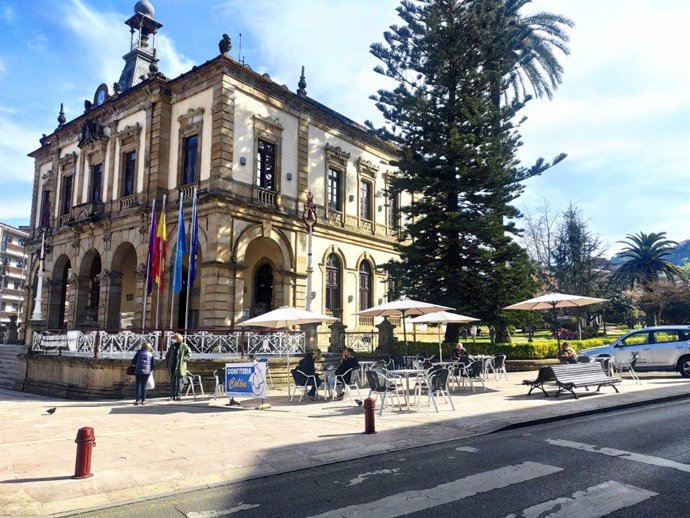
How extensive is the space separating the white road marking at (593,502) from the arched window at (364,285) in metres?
22.3

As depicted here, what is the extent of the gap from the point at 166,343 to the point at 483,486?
13.1 meters

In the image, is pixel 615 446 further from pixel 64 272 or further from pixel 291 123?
pixel 64 272

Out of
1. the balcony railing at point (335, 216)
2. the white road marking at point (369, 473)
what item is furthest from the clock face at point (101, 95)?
the white road marking at point (369, 473)

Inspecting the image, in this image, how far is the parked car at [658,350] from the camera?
1658 centimetres

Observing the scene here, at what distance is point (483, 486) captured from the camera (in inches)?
220

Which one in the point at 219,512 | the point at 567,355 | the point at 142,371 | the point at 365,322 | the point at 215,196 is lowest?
the point at 219,512

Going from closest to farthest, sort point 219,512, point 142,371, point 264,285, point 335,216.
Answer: point 219,512 → point 142,371 → point 264,285 → point 335,216

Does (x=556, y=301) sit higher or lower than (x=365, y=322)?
higher

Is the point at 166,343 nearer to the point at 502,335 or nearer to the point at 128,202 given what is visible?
the point at 128,202

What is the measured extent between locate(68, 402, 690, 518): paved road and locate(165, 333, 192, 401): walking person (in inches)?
322

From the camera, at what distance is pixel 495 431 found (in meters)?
8.67

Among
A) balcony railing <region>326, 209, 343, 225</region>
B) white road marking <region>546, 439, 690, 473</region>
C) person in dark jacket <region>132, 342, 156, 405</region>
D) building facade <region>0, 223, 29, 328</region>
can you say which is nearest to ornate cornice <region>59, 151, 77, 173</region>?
balcony railing <region>326, 209, 343, 225</region>

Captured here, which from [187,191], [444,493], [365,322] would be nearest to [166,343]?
[187,191]

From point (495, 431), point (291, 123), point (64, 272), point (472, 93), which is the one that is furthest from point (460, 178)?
point (64, 272)
